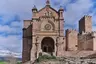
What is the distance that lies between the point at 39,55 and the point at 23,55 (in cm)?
896

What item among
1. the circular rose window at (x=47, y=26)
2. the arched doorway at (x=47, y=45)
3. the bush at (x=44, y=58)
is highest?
the circular rose window at (x=47, y=26)

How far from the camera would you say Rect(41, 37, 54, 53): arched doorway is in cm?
8250

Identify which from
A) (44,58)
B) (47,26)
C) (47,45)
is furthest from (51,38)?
(44,58)

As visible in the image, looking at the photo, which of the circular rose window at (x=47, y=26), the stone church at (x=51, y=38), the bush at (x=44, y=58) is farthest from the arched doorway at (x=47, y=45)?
the bush at (x=44, y=58)

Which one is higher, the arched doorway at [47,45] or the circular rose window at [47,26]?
the circular rose window at [47,26]

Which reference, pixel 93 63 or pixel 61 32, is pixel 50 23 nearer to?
pixel 61 32

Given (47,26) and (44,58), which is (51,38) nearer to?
(47,26)

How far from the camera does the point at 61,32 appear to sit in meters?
79.5

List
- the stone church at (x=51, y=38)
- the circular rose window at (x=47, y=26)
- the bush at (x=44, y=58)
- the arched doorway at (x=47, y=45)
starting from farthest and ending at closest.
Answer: the arched doorway at (x=47, y=45) → the circular rose window at (x=47, y=26) → the stone church at (x=51, y=38) → the bush at (x=44, y=58)

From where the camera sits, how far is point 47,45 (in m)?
83.4

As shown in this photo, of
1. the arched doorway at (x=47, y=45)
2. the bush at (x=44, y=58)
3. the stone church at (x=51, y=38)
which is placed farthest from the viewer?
the arched doorway at (x=47, y=45)

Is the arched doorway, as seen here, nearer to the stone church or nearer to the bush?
the stone church

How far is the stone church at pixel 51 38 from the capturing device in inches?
3110

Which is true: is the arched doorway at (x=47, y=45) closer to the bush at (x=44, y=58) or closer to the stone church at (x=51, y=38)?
the stone church at (x=51, y=38)
